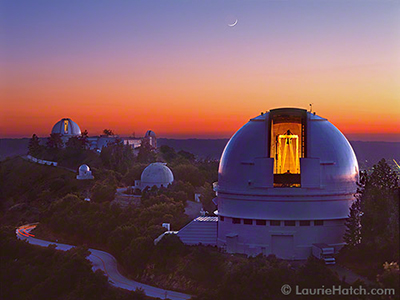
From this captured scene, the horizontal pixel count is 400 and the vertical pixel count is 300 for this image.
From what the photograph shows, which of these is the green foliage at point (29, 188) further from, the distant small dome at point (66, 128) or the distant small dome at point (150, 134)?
the distant small dome at point (150, 134)

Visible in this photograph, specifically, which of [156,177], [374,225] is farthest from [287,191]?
[156,177]

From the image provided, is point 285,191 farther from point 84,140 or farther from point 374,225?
point 84,140

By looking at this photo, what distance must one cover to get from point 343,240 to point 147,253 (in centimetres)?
1430

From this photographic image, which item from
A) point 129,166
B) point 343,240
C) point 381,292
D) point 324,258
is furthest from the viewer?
point 129,166

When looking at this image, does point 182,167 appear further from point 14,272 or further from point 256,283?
point 256,283

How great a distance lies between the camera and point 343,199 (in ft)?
124

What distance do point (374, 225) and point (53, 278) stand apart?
21.8 meters

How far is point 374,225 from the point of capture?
33.8 metres

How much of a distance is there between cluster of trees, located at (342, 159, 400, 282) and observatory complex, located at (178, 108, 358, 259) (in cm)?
149

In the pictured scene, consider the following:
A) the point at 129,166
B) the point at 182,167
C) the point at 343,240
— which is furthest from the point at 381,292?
Answer: the point at 129,166

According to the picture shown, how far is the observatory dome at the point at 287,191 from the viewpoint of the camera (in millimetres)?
37125

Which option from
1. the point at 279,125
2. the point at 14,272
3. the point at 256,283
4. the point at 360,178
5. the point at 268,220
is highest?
the point at 279,125

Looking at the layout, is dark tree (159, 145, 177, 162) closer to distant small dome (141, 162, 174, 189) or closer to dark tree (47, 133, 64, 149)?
dark tree (47, 133, 64, 149)

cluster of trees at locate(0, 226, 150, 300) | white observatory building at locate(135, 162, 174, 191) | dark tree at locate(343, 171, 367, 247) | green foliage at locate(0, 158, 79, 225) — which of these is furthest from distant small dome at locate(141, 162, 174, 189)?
dark tree at locate(343, 171, 367, 247)
